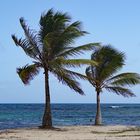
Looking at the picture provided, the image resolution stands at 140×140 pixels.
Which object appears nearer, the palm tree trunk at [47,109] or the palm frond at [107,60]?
the palm tree trunk at [47,109]

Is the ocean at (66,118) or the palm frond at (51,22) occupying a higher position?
the palm frond at (51,22)

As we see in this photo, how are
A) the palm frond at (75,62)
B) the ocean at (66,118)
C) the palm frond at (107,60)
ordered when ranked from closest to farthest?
the palm frond at (75,62) → the palm frond at (107,60) → the ocean at (66,118)

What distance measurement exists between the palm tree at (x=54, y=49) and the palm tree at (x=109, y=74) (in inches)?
190

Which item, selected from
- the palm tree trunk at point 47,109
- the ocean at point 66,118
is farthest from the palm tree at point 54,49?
the ocean at point 66,118

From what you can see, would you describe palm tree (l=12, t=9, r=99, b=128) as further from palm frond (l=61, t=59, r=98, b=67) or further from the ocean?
the ocean

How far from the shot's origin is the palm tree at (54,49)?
28531 millimetres

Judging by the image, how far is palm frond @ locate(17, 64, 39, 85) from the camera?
92.8 ft

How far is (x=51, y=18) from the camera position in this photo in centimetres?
2894

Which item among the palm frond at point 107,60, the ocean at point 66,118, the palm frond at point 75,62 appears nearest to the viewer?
the palm frond at point 75,62

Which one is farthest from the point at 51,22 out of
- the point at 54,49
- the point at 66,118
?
the point at 66,118

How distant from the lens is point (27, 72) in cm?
2859

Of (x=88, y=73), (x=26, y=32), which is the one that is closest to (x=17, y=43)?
(x=26, y=32)

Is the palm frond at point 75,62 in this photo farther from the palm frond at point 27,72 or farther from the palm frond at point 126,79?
the palm frond at point 126,79

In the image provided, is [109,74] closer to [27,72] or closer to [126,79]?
[126,79]
